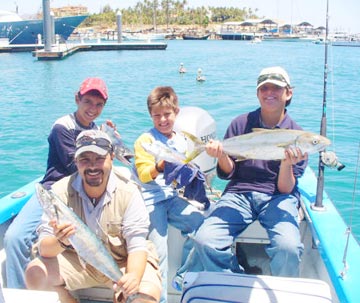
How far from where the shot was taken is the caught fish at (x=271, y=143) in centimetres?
283

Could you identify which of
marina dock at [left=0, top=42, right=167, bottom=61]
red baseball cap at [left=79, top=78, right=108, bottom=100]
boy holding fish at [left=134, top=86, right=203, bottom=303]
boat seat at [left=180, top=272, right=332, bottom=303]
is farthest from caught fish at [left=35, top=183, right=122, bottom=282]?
marina dock at [left=0, top=42, right=167, bottom=61]

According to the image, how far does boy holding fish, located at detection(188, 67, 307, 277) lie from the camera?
9.42ft

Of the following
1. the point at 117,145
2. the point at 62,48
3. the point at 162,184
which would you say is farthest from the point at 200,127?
the point at 62,48

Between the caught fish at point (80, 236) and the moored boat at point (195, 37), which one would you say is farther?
the moored boat at point (195, 37)

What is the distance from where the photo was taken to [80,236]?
235 centimetres

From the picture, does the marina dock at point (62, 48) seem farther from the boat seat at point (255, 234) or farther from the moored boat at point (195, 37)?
the moored boat at point (195, 37)

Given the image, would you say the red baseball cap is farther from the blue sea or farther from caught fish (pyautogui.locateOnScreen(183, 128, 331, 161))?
the blue sea

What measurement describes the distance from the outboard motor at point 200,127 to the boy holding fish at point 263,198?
4.25 ft

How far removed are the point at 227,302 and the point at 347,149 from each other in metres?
10.1

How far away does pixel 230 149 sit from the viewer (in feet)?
10.0

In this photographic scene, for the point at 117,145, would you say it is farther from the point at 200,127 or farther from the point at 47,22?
the point at 47,22

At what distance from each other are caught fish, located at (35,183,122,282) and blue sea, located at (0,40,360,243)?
155cm

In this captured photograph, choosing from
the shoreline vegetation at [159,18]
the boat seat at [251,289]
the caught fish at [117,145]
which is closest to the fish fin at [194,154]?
the caught fish at [117,145]

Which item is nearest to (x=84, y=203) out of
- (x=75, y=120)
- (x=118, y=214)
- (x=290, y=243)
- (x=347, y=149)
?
(x=118, y=214)
